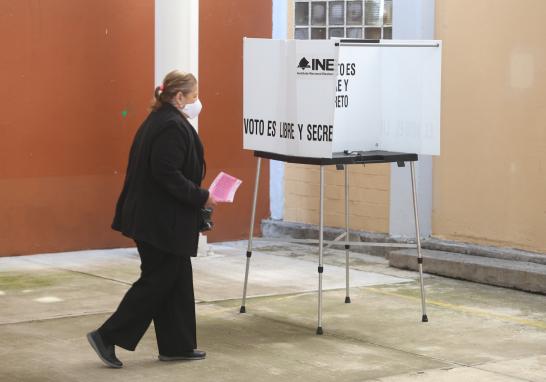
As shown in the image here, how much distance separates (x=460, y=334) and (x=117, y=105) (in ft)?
16.5

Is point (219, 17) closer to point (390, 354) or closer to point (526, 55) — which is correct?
point (526, 55)

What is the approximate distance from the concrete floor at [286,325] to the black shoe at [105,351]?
0.06 metres

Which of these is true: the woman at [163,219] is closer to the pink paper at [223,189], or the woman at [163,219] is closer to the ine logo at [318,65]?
the pink paper at [223,189]

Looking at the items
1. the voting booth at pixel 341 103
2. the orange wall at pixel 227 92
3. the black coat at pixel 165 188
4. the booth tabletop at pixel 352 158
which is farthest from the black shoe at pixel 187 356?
the orange wall at pixel 227 92

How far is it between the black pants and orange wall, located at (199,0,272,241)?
5.34m

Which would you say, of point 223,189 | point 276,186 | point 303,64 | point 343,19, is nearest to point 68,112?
point 276,186

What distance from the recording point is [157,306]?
7344 mm

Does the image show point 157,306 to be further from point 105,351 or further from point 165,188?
point 165,188

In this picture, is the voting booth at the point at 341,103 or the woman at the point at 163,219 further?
the voting booth at the point at 341,103

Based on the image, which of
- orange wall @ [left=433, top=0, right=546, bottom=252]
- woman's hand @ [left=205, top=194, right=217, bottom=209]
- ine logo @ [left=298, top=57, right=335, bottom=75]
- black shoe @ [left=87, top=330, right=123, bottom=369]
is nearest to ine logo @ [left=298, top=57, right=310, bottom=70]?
ine logo @ [left=298, top=57, right=335, bottom=75]

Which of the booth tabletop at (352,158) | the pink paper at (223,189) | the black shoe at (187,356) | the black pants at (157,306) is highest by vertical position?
the booth tabletop at (352,158)

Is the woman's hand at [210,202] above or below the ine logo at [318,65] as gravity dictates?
below

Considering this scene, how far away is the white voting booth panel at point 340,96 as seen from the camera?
8.36 m

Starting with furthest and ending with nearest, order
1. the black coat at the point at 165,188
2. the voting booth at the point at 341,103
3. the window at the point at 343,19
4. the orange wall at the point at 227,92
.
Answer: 1. the orange wall at the point at 227,92
2. the window at the point at 343,19
3. the voting booth at the point at 341,103
4. the black coat at the point at 165,188
